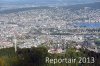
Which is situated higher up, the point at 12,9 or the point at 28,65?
the point at 28,65

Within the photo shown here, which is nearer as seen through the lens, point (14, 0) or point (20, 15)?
point (20, 15)

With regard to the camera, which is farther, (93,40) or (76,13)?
(76,13)

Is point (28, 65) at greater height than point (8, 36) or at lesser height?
greater

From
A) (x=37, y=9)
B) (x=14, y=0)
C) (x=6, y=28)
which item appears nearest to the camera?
(x=6, y=28)

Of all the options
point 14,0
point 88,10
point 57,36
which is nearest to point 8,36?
point 57,36

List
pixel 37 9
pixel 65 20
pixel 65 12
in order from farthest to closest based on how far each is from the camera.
Answer: pixel 37 9 → pixel 65 12 → pixel 65 20

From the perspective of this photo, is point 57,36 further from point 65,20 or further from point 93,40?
point 65,20

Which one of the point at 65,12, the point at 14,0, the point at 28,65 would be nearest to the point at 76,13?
the point at 65,12

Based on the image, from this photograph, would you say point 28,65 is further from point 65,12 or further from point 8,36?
point 65,12

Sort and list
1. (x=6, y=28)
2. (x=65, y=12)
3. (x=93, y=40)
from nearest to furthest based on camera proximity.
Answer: (x=93, y=40), (x=6, y=28), (x=65, y=12)
